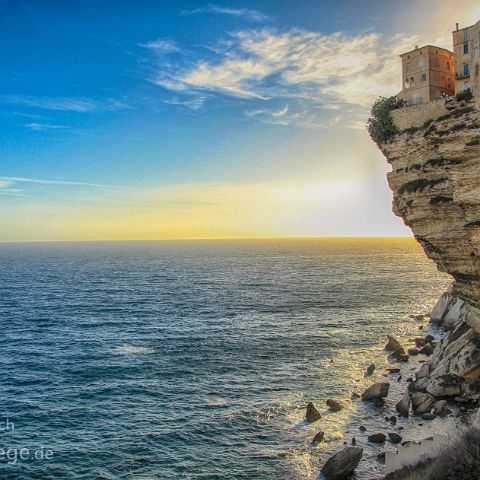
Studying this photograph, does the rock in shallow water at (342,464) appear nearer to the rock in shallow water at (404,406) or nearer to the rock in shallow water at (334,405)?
the rock in shallow water at (404,406)

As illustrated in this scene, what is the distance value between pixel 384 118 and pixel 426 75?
567 centimetres

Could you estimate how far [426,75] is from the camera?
4169 cm

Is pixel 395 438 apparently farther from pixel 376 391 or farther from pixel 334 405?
pixel 376 391

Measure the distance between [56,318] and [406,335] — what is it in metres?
64.3

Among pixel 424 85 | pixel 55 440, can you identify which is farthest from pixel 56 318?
pixel 424 85

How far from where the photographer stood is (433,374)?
4606cm

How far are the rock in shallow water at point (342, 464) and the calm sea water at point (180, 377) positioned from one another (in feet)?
3.99

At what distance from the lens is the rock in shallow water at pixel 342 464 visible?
34072 mm

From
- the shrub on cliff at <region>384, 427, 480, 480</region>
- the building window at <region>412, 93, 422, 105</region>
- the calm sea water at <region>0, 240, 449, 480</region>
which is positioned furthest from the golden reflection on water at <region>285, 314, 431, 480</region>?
the building window at <region>412, 93, 422, 105</region>

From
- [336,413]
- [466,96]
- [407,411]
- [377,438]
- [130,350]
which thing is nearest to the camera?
[466,96]

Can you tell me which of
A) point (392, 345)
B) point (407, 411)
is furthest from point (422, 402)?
point (392, 345)

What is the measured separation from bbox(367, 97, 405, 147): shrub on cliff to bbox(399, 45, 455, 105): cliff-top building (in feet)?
6.58

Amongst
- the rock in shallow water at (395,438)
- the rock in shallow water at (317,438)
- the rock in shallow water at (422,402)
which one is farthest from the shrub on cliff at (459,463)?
the rock in shallow water at (422,402)

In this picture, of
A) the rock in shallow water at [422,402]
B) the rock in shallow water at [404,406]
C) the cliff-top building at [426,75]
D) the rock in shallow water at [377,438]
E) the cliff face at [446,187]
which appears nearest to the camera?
the cliff face at [446,187]
